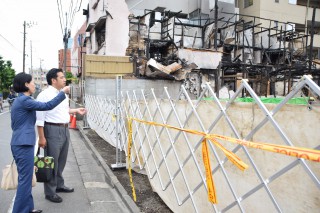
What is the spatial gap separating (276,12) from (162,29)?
39.3ft

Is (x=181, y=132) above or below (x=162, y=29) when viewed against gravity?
below

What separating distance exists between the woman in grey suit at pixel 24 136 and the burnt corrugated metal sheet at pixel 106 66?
12.6 metres

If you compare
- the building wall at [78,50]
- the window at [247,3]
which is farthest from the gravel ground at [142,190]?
the building wall at [78,50]

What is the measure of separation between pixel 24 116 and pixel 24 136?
236 mm

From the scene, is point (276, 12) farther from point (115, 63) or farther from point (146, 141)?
point (146, 141)

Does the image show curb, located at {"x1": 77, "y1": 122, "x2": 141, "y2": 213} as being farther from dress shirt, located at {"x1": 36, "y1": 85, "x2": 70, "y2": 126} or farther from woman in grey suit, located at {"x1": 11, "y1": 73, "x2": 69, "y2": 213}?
Result: dress shirt, located at {"x1": 36, "y1": 85, "x2": 70, "y2": 126}

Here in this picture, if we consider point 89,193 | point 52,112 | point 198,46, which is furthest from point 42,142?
point 198,46

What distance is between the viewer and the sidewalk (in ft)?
13.1

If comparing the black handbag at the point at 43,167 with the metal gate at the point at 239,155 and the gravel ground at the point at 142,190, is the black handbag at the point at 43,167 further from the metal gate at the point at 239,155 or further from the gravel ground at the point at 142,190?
the metal gate at the point at 239,155

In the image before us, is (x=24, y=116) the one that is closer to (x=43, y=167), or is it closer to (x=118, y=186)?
(x=43, y=167)

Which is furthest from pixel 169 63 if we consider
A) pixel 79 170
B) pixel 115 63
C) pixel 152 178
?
pixel 152 178

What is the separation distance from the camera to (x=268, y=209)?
216cm

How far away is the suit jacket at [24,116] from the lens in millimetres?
3246

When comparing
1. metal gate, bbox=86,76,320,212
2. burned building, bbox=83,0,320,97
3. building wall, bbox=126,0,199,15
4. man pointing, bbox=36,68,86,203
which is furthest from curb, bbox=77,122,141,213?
building wall, bbox=126,0,199,15
